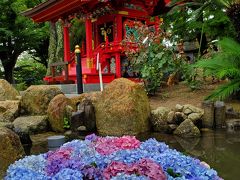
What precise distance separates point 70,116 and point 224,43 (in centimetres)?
452

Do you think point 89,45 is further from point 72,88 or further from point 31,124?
point 31,124

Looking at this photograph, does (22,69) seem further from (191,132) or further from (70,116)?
(191,132)

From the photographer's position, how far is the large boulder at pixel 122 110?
8102 mm

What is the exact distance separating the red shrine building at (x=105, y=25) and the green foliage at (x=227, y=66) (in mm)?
5245

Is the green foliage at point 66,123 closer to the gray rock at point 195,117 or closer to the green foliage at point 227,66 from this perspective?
the gray rock at point 195,117

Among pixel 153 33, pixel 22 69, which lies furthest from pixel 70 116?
pixel 22 69

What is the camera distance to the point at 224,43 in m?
8.82

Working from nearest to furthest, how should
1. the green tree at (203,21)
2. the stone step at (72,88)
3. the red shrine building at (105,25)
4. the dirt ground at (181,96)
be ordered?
the dirt ground at (181,96) → the green tree at (203,21) → the stone step at (72,88) → the red shrine building at (105,25)

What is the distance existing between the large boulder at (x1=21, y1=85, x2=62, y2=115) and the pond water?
5.56 ft

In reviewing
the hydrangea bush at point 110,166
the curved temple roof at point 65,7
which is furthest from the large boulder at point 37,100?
the hydrangea bush at point 110,166

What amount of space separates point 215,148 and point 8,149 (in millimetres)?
3848

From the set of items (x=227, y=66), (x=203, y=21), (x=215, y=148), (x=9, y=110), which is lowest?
(x=215, y=148)

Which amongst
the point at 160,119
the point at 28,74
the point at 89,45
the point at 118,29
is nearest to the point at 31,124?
the point at 160,119

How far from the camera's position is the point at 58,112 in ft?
29.5
